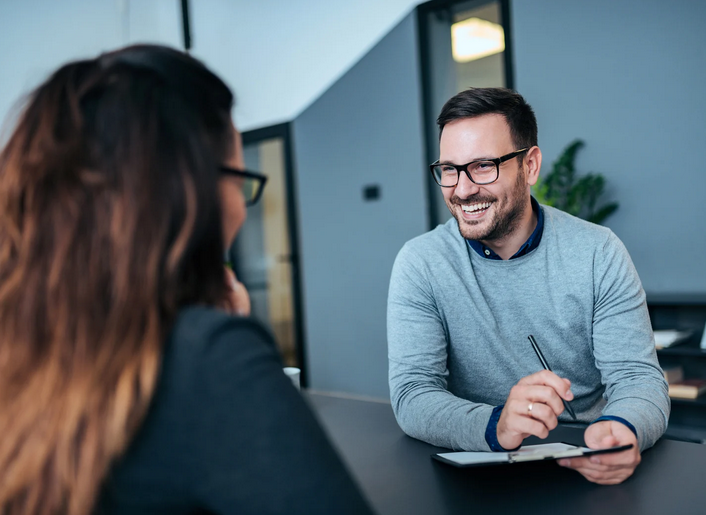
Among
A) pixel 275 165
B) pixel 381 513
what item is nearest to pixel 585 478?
pixel 381 513

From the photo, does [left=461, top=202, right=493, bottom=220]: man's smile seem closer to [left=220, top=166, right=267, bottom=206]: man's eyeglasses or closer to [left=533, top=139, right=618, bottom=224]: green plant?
[left=220, top=166, right=267, bottom=206]: man's eyeglasses

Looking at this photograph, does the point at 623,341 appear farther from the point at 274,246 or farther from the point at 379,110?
the point at 274,246

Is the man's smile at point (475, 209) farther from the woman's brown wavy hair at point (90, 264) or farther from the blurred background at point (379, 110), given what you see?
the blurred background at point (379, 110)

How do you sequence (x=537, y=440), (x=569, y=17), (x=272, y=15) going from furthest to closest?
(x=272, y=15) → (x=569, y=17) → (x=537, y=440)

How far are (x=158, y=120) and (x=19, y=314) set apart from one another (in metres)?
0.20

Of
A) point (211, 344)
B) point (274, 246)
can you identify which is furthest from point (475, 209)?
point (274, 246)

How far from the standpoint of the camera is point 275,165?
4910mm

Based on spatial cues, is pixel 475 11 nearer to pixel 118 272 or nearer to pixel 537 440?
pixel 537 440

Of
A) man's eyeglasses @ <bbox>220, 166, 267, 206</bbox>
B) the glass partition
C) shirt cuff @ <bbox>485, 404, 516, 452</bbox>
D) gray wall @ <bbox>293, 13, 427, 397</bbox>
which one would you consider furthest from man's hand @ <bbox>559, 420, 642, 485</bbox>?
the glass partition

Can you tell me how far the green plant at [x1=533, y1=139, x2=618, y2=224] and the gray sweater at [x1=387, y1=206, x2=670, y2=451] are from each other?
63.2 inches

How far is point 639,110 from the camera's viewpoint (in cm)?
311

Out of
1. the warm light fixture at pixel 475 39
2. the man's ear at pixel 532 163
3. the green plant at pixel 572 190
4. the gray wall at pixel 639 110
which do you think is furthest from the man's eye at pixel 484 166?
the warm light fixture at pixel 475 39

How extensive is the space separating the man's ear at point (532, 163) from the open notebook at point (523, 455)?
843 millimetres

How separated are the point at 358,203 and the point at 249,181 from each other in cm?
362
